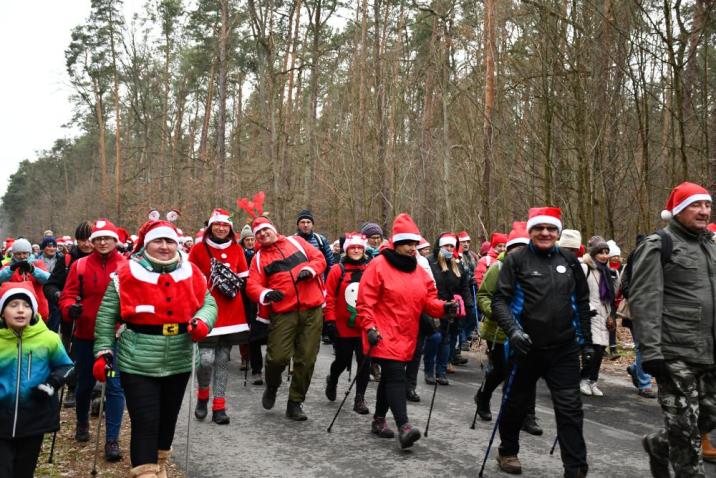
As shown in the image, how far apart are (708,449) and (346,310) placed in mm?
3874

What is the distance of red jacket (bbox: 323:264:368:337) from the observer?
751 centimetres

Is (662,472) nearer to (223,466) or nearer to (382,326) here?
(382,326)

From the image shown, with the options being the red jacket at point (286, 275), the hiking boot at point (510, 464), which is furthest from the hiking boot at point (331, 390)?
the hiking boot at point (510, 464)

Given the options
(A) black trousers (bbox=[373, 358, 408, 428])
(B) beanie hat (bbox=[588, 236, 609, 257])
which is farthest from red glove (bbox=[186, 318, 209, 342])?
(B) beanie hat (bbox=[588, 236, 609, 257])

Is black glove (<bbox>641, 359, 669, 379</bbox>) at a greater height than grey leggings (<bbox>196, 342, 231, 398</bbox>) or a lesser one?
greater

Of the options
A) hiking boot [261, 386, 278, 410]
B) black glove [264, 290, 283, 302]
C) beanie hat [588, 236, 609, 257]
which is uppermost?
beanie hat [588, 236, 609, 257]

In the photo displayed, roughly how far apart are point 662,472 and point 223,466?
11.5ft

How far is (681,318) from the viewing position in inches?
175

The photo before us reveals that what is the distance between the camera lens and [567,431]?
481cm

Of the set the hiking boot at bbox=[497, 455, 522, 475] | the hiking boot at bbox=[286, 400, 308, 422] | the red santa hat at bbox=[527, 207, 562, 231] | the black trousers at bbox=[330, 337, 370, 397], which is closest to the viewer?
the red santa hat at bbox=[527, 207, 562, 231]

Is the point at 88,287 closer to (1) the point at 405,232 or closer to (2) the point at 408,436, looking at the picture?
(1) the point at 405,232

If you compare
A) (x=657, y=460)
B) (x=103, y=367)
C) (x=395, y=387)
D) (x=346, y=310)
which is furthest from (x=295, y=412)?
(x=657, y=460)

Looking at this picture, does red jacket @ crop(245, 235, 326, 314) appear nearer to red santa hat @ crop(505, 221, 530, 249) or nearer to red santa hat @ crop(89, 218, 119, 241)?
red santa hat @ crop(89, 218, 119, 241)

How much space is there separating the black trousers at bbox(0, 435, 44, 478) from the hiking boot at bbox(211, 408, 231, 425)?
2742mm
